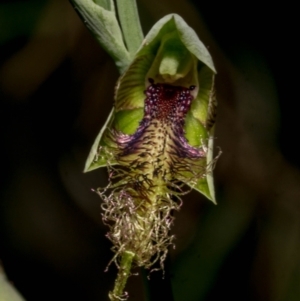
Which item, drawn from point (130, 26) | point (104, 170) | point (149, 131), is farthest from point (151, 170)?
point (104, 170)

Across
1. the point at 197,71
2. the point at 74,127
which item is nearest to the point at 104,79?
the point at 74,127

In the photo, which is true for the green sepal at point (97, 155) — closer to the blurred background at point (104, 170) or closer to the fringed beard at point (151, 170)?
the fringed beard at point (151, 170)

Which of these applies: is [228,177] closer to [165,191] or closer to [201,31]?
[201,31]

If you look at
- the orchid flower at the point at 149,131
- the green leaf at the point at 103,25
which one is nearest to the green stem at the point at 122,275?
the orchid flower at the point at 149,131

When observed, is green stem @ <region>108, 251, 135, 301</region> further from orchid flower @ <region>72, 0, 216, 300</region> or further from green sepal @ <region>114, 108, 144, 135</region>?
green sepal @ <region>114, 108, 144, 135</region>

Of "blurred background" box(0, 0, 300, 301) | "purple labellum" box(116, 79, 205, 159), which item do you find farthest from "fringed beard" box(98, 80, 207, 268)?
"blurred background" box(0, 0, 300, 301)

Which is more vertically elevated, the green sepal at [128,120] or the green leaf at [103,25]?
the green leaf at [103,25]

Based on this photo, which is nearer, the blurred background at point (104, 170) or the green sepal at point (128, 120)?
the green sepal at point (128, 120)
